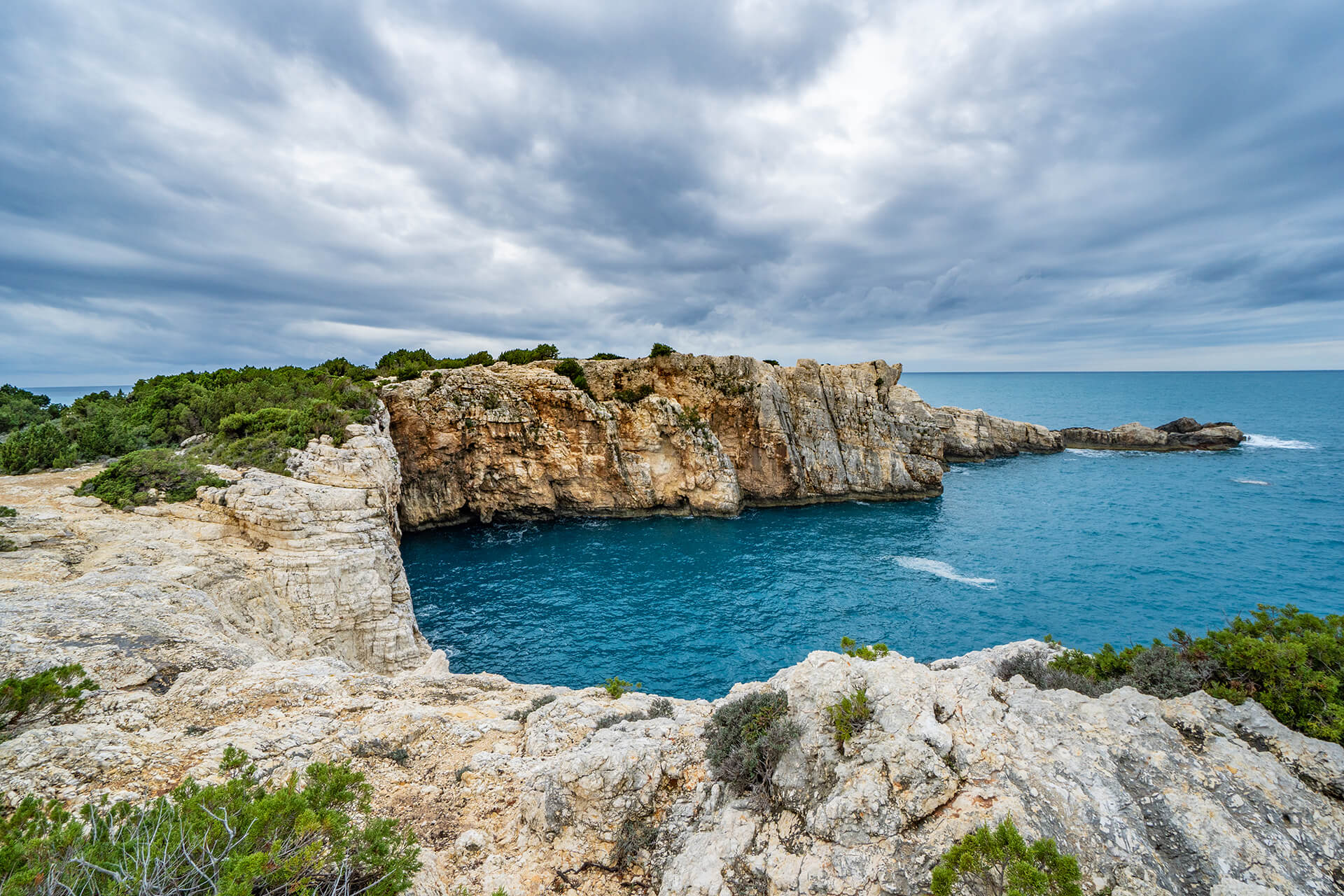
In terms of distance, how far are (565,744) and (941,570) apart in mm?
29829

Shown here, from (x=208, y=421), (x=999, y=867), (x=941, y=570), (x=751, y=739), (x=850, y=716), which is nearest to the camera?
(x=999, y=867)

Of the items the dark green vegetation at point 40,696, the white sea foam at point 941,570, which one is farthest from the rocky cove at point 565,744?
the white sea foam at point 941,570

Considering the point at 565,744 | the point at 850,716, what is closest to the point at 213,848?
the point at 565,744

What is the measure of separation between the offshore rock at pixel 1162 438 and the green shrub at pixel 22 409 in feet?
328

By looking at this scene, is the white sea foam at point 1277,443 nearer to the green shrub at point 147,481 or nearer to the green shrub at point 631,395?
the green shrub at point 631,395

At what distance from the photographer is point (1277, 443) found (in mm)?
68125

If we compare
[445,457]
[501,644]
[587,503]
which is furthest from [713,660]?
[445,457]

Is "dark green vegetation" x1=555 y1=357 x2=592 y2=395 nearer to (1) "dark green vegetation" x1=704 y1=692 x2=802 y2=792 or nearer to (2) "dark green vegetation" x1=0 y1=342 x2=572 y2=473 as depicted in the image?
(2) "dark green vegetation" x1=0 y1=342 x2=572 y2=473

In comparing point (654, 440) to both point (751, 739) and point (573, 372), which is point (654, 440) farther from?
point (751, 739)

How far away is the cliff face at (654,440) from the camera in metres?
38.0

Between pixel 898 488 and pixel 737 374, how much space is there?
62.5ft

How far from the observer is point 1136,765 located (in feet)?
20.0

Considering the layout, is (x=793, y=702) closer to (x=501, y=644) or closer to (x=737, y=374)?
(x=501, y=644)

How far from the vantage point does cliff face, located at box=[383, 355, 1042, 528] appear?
38.0 meters
